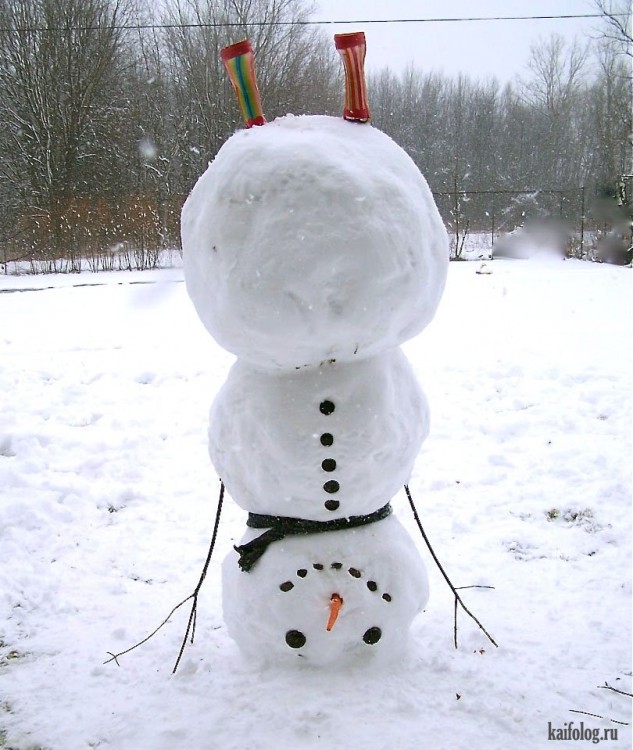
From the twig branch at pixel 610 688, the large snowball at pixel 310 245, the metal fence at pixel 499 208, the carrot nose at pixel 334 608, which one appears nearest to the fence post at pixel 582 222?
the metal fence at pixel 499 208

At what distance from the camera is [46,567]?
10.5 ft

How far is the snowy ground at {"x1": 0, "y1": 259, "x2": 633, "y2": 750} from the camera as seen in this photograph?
2.06 metres

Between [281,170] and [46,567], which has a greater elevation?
[281,170]

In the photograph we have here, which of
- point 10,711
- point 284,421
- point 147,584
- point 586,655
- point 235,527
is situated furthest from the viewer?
point 235,527

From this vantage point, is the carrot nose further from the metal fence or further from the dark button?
the metal fence

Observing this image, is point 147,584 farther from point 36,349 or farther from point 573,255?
point 573,255

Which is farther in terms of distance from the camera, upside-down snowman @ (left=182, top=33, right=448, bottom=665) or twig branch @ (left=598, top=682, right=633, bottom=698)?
twig branch @ (left=598, top=682, right=633, bottom=698)

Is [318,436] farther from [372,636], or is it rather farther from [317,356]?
[372,636]

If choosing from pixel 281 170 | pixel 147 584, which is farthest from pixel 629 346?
pixel 281 170

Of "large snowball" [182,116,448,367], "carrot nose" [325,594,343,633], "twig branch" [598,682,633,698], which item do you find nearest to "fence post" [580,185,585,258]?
"twig branch" [598,682,633,698]

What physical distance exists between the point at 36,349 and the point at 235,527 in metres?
4.38

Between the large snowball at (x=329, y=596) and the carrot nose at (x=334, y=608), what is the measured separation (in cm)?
2

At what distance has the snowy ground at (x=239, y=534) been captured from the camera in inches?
81.3

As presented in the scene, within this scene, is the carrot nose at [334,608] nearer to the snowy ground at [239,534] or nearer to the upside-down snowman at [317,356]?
the upside-down snowman at [317,356]
